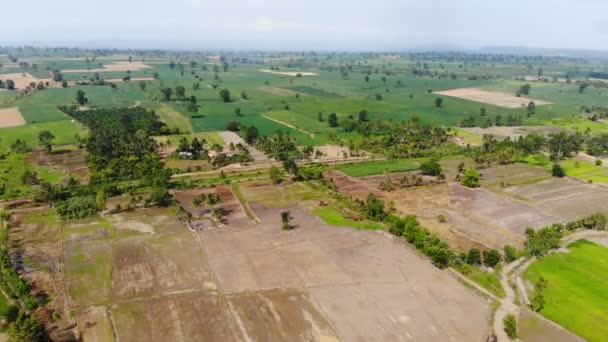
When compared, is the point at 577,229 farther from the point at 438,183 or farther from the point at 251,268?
the point at 251,268

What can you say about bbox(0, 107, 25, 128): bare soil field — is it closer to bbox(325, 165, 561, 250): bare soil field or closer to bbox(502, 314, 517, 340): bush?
bbox(325, 165, 561, 250): bare soil field

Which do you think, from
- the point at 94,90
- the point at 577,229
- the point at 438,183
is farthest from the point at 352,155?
the point at 94,90

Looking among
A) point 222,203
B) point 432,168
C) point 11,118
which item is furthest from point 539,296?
point 11,118

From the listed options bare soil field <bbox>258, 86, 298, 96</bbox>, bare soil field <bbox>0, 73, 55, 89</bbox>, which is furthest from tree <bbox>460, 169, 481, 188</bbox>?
bare soil field <bbox>0, 73, 55, 89</bbox>

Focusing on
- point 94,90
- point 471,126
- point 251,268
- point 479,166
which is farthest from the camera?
point 94,90

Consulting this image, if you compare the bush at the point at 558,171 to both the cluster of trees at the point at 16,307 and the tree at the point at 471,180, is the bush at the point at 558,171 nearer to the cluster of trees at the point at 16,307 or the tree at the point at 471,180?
the tree at the point at 471,180

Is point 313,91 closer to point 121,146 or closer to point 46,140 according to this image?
point 121,146
